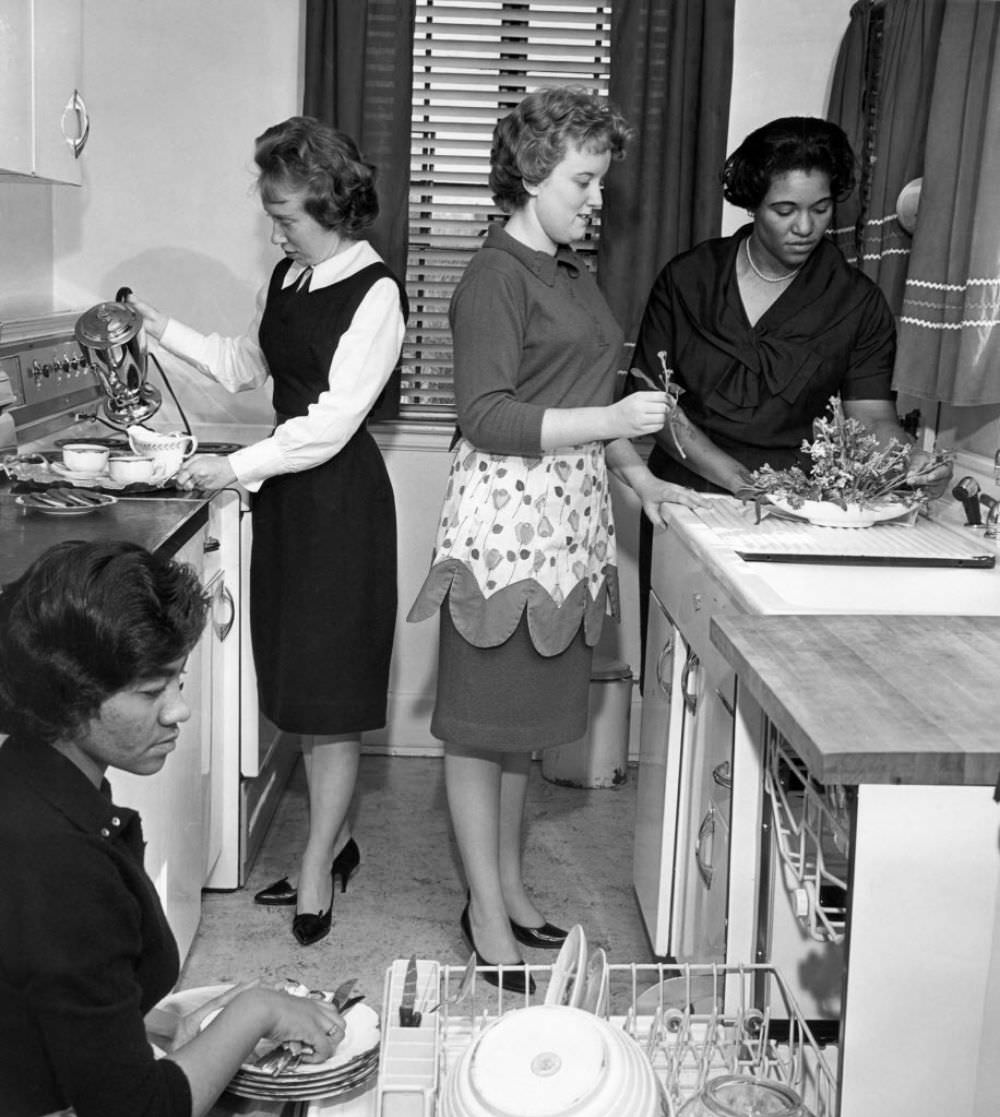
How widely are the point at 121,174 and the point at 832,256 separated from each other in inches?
71.8

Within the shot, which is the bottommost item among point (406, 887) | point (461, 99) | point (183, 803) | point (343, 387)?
point (406, 887)

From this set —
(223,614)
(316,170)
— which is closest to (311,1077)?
(223,614)

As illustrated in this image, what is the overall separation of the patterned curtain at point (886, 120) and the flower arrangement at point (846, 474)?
567 mm

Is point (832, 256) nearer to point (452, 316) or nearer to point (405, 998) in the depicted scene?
point (452, 316)

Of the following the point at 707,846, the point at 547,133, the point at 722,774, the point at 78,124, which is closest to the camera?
the point at 722,774

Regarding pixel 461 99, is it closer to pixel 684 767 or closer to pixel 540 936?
pixel 684 767

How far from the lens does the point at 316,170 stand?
8.70ft

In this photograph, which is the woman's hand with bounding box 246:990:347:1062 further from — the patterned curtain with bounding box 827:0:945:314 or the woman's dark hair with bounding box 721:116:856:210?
the patterned curtain with bounding box 827:0:945:314

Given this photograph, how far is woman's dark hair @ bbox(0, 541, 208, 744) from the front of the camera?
1.23m

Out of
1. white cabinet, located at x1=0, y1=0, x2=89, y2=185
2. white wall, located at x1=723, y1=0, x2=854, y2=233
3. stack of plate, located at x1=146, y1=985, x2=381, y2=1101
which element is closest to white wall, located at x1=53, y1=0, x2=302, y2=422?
white cabinet, located at x1=0, y1=0, x2=89, y2=185

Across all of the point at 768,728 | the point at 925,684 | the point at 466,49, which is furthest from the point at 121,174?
the point at 925,684

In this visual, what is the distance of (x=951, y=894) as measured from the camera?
1.27 meters

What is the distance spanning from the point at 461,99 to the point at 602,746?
167cm

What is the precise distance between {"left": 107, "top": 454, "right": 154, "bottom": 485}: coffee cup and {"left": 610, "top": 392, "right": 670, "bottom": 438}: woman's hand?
835 millimetres
